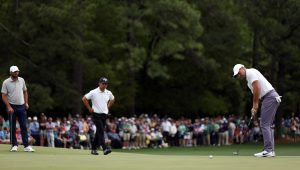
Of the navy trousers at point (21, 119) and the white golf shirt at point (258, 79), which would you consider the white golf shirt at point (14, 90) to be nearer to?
the navy trousers at point (21, 119)

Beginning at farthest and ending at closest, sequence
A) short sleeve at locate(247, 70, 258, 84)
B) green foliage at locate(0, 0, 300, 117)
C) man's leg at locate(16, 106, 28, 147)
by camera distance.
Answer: green foliage at locate(0, 0, 300, 117) < man's leg at locate(16, 106, 28, 147) < short sleeve at locate(247, 70, 258, 84)

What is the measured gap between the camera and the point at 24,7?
135 ft

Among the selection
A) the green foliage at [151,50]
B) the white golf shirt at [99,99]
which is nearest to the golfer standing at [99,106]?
the white golf shirt at [99,99]

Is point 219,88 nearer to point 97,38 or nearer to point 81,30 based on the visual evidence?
point 97,38

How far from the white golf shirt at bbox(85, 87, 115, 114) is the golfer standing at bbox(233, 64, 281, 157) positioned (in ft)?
12.3

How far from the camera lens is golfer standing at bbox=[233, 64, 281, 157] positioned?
14336mm

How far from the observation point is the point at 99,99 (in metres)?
17.0

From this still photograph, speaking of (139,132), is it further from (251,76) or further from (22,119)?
(251,76)

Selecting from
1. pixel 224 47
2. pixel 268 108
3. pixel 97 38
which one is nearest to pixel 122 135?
pixel 97 38

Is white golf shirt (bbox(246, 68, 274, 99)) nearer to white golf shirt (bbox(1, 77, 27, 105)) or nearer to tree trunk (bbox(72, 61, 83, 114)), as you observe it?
white golf shirt (bbox(1, 77, 27, 105))

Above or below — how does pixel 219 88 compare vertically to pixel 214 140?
above

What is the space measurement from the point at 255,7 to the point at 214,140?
338 inches

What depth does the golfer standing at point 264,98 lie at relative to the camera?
1434 cm

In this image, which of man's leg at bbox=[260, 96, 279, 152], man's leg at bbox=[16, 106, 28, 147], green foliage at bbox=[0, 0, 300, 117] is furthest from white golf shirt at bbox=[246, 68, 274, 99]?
green foliage at bbox=[0, 0, 300, 117]
